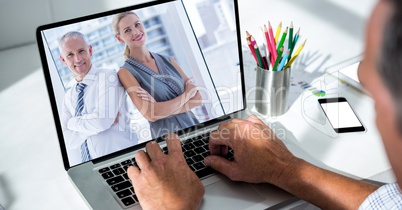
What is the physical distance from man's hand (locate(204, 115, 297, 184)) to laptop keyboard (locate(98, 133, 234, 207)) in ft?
0.07

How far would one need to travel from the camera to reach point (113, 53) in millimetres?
1132

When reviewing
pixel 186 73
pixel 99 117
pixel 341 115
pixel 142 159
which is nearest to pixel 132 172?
pixel 142 159

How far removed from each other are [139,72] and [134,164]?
180mm

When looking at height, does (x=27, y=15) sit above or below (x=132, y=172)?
above

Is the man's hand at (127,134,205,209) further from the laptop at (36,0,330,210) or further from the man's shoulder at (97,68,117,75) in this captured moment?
the man's shoulder at (97,68,117,75)

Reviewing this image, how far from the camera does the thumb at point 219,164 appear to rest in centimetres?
110

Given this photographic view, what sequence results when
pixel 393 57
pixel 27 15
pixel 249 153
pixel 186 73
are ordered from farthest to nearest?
pixel 27 15, pixel 186 73, pixel 249 153, pixel 393 57

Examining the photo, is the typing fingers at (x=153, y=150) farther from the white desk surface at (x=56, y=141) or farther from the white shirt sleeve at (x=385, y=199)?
the white shirt sleeve at (x=385, y=199)

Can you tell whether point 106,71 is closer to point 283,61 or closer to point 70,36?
point 70,36

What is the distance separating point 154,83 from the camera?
3.85 feet

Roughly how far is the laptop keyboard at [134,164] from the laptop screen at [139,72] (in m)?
0.04

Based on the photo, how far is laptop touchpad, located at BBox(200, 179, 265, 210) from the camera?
1057 mm

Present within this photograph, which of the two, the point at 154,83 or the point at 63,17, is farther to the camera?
the point at 63,17

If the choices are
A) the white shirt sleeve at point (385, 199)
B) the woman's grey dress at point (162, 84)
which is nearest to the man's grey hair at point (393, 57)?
the white shirt sleeve at point (385, 199)
